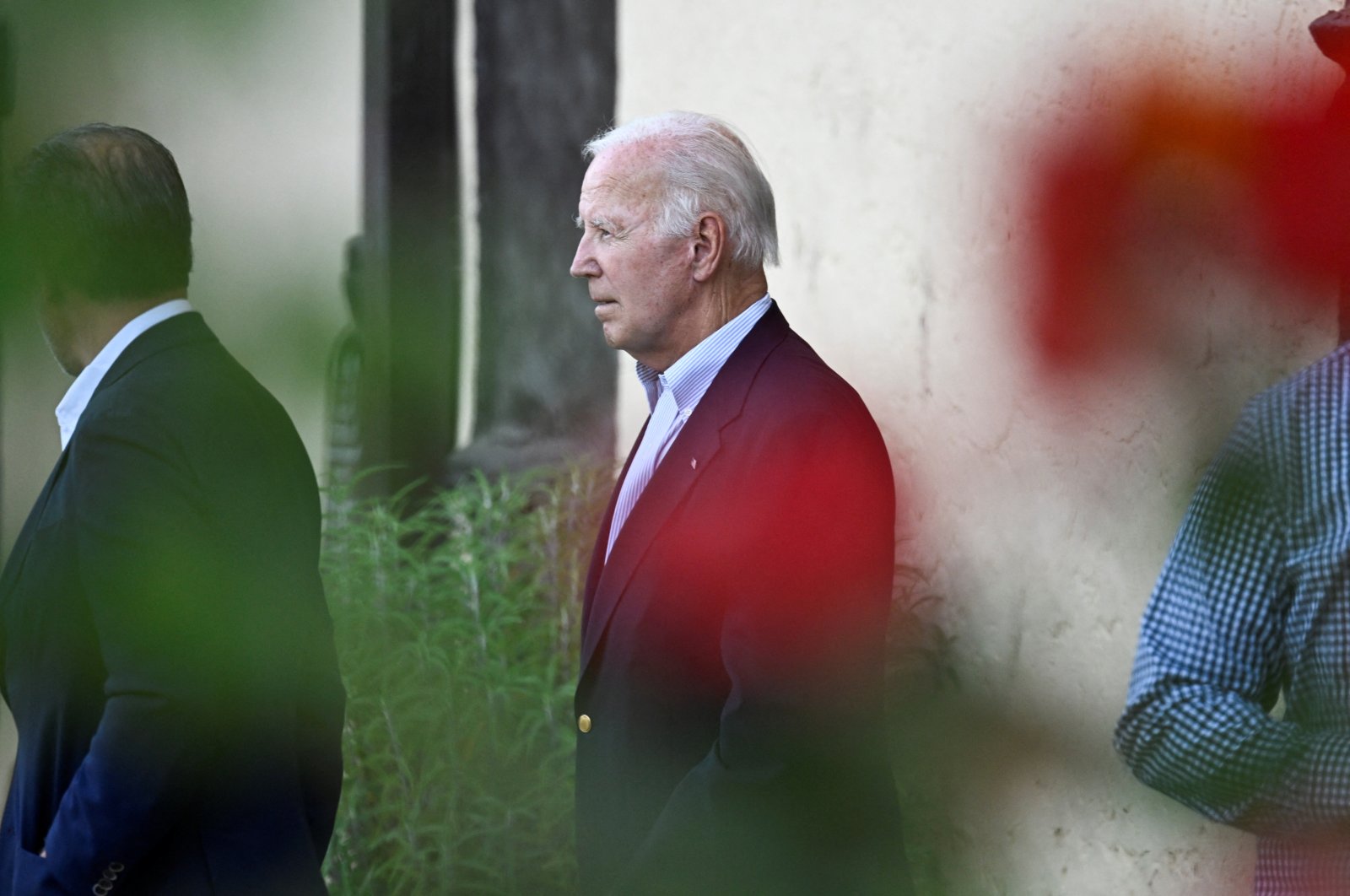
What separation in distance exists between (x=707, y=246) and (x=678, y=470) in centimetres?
45

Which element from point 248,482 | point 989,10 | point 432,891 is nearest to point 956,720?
point 989,10

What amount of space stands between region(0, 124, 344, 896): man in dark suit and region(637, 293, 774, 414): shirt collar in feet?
2.21

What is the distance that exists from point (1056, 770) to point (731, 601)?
0.12 m

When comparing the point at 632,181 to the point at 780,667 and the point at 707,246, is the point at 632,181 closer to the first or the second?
the point at 707,246

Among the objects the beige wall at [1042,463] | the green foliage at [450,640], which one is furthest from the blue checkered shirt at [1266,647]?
the green foliage at [450,640]

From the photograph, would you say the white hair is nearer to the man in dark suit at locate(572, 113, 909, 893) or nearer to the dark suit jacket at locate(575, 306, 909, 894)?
the man in dark suit at locate(572, 113, 909, 893)

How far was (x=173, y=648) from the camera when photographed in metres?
0.39

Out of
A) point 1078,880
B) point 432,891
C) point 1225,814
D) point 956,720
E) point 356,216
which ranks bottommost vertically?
point 432,891

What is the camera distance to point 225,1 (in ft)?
0.93

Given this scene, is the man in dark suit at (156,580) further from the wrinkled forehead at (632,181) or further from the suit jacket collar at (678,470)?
the wrinkled forehead at (632,181)

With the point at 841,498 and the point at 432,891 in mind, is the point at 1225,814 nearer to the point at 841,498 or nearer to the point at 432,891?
the point at 841,498

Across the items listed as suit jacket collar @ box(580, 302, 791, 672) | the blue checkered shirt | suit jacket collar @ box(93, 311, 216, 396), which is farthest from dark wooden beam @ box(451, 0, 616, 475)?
suit jacket collar @ box(580, 302, 791, 672)

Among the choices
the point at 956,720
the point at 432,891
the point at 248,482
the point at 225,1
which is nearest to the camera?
the point at 225,1

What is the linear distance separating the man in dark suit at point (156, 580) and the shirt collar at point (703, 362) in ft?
2.21
